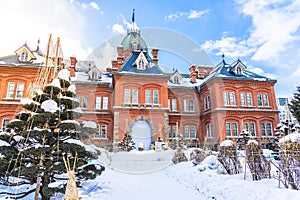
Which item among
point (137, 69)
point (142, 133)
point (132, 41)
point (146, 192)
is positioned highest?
point (132, 41)

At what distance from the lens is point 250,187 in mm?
4043

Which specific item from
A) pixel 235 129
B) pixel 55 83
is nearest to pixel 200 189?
pixel 55 83

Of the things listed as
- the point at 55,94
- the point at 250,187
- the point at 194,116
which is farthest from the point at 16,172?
the point at 194,116

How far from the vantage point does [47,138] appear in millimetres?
4074

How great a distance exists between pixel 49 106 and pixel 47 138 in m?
0.69

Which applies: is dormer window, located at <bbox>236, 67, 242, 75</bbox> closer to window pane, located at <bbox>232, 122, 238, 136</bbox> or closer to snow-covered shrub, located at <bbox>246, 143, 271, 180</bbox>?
window pane, located at <bbox>232, 122, 238, 136</bbox>

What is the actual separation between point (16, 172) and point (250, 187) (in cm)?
468

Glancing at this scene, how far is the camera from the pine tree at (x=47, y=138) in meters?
3.81

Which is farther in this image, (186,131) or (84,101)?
(186,131)

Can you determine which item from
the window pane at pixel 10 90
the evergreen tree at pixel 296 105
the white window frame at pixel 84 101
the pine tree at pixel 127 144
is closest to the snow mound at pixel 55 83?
the white window frame at pixel 84 101

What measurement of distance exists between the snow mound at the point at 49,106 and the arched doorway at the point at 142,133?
11264mm

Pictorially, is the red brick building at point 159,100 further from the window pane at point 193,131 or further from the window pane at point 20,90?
the window pane at point 193,131

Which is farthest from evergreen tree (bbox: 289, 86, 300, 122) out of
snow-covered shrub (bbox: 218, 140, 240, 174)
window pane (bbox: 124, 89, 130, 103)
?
window pane (bbox: 124, 89, 130, 103)

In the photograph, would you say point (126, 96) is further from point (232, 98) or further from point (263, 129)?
point (263, 129)
